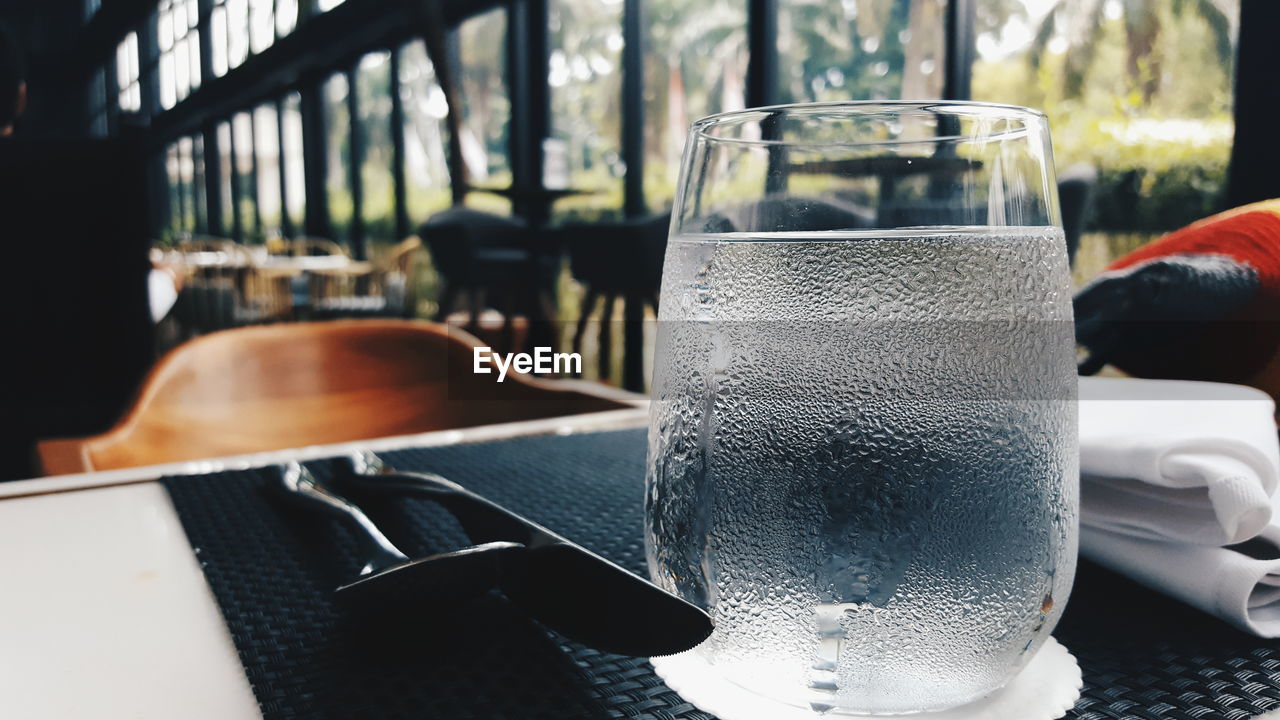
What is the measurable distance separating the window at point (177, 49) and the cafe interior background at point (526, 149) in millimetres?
1716

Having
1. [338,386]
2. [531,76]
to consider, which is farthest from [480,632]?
[531,76]

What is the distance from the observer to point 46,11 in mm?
12422

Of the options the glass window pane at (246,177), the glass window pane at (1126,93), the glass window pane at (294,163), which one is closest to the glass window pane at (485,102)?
the glass window pane at (1126,93)

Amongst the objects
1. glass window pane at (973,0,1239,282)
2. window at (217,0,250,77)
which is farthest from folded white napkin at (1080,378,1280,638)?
window at (217,0,250,77)

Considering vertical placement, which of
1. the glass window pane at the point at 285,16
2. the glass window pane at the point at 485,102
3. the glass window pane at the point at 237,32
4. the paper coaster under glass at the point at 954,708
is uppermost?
the glass window pane at the point at 237,32

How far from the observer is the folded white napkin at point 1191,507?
27 cm

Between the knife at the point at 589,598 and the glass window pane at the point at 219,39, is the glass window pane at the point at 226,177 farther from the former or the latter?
the knife at the point at 589,598

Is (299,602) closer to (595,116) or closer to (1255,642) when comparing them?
(1255,642)

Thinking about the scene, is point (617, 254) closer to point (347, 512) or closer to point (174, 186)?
point (347, 512)

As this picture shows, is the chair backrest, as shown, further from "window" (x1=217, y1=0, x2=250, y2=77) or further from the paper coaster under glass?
"window" (x1=217, y1=0, x2=250, y2=77)

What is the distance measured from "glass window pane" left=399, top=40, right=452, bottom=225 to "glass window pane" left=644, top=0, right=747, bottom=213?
185cm

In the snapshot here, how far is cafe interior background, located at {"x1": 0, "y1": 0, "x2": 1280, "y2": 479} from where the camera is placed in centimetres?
161

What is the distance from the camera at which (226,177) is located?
1080 centimetres

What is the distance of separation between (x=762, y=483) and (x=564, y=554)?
0.06 meters
